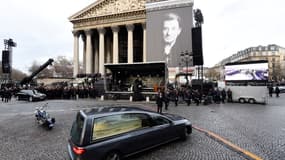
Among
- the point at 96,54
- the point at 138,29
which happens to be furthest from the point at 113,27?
the point at 96,54

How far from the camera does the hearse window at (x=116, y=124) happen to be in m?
3.94

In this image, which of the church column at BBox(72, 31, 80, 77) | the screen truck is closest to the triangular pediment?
the church column at BBox(72, 31, 80, 77)

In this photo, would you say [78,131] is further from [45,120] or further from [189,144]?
[45,120]

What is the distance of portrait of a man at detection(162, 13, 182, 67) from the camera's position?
105ft

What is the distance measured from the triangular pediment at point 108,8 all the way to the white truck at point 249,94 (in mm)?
25575

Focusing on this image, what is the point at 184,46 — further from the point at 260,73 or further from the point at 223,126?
the point at 223,126

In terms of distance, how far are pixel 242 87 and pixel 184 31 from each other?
16.3 meters

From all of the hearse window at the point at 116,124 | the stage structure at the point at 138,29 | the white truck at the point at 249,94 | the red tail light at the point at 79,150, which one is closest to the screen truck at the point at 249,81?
the white truck at the point at 249,94

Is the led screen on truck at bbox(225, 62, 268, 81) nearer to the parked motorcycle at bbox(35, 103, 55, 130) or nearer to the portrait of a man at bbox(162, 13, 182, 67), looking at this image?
the portrait of a man at bbox(162, 13, 182, 67)

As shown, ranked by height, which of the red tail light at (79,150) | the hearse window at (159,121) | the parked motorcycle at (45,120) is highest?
the hearse window at (159,121)

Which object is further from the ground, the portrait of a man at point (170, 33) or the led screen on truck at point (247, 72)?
the portrait of a man at point (170, 33)

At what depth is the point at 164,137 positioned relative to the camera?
17.0ft

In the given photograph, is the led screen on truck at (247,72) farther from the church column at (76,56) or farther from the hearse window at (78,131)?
the church column at (76,56)

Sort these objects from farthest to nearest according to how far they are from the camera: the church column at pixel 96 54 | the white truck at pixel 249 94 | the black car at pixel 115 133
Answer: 1. the church column at pixel 96 54
2. the white truck at pixel 249 94
3. the black car at pixel 115 133
